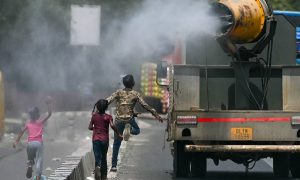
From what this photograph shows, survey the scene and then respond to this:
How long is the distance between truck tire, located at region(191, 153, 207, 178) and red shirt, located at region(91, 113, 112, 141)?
89.1 inches

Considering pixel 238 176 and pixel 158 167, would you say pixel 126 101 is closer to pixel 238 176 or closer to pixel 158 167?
pixel 238 176

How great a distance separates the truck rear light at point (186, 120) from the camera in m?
13.8

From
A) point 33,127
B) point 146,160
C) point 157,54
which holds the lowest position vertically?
point 146,160

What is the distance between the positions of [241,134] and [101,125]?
7.34 ft

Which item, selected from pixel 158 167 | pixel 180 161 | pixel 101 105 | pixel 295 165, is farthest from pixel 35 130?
pixel 295 165

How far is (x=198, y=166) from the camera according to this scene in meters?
15.1

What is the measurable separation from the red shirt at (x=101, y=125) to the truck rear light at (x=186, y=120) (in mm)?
1231

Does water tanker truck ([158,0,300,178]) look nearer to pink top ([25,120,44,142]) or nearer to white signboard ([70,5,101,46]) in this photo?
pink top ([25,120,44,142])

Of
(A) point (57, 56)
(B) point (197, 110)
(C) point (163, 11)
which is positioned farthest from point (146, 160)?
(A) point (57, 56)

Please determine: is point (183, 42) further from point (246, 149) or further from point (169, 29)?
point (246, 149)

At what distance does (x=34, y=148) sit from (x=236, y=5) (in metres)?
3.93

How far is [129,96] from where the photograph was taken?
583 inches

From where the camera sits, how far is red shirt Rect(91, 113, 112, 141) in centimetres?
1313

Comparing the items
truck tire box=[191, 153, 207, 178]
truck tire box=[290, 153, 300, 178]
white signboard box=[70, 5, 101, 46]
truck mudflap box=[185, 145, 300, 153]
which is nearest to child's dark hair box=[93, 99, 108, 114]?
truck mudflap box=[185, 145, 300, 153]
